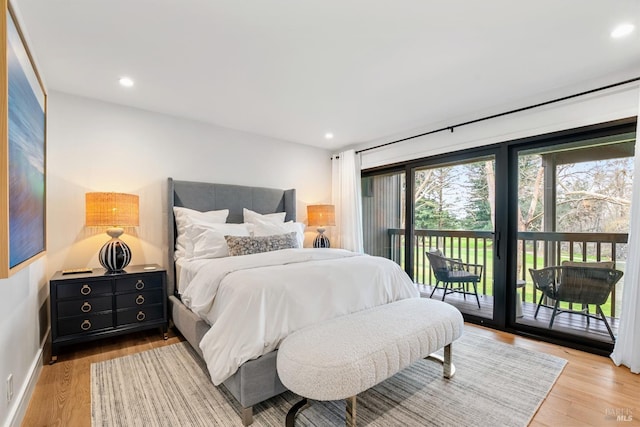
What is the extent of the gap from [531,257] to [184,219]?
3.77m

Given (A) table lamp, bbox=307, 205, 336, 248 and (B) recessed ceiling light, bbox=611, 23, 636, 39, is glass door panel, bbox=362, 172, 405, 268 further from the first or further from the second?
(B) recessed ceiling light, bbox=611, 23, 636, 39

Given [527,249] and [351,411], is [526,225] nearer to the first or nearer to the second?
[527,249]

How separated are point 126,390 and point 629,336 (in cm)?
376

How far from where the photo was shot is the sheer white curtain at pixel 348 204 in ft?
15.3

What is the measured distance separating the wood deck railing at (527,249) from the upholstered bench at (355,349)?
159 cm

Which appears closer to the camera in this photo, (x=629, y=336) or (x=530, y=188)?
(x=629, y=336)

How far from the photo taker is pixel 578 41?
205 centimetres

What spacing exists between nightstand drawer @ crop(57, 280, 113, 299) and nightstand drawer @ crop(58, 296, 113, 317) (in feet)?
0.17

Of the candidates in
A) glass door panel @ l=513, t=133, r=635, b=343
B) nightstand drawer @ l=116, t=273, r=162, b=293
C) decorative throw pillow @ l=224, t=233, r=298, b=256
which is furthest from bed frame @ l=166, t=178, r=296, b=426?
glass door panel @ l=513, t=133, r=635, b=343

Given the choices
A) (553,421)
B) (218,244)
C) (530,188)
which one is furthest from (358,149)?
(553,421)

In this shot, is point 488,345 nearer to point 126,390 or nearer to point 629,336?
point 629,336

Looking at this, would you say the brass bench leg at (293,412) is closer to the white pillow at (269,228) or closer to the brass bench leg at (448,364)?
the brass bench leg at (448,364)

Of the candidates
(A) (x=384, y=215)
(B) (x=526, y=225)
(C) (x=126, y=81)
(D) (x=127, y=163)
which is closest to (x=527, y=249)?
(B) (x=526, y=225)

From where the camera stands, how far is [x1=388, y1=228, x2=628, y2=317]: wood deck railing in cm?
268
